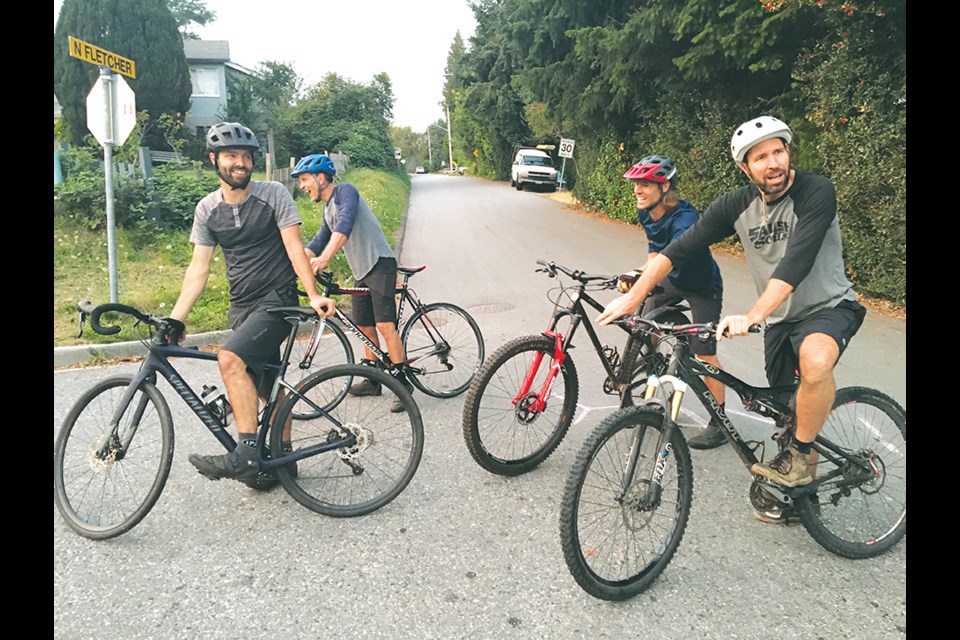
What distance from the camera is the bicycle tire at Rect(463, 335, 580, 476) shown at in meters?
3.67

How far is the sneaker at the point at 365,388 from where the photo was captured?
3.48 m

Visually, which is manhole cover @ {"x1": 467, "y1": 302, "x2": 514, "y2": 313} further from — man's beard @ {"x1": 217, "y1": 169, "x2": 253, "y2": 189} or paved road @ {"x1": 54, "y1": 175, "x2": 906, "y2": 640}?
man's beard @ {"x1": 217, "y1": 169, "x2": 253, "y2": 189}

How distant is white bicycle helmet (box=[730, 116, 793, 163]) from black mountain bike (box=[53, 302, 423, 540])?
210 cm

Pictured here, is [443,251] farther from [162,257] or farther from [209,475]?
[209,475]

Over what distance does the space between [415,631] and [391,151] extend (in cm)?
3849

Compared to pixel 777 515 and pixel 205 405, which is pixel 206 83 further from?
pixel 777 515

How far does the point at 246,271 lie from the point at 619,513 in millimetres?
2500

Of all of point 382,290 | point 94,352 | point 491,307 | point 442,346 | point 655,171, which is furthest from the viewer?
point 491,307

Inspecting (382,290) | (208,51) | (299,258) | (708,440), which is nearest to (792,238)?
(708,440)

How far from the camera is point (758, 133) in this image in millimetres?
2980

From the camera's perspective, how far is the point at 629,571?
9.44ft

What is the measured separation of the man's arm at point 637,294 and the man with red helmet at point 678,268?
0.74 meters

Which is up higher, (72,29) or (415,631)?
(72,29)

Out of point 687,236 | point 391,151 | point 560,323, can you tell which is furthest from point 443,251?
point 391,151
